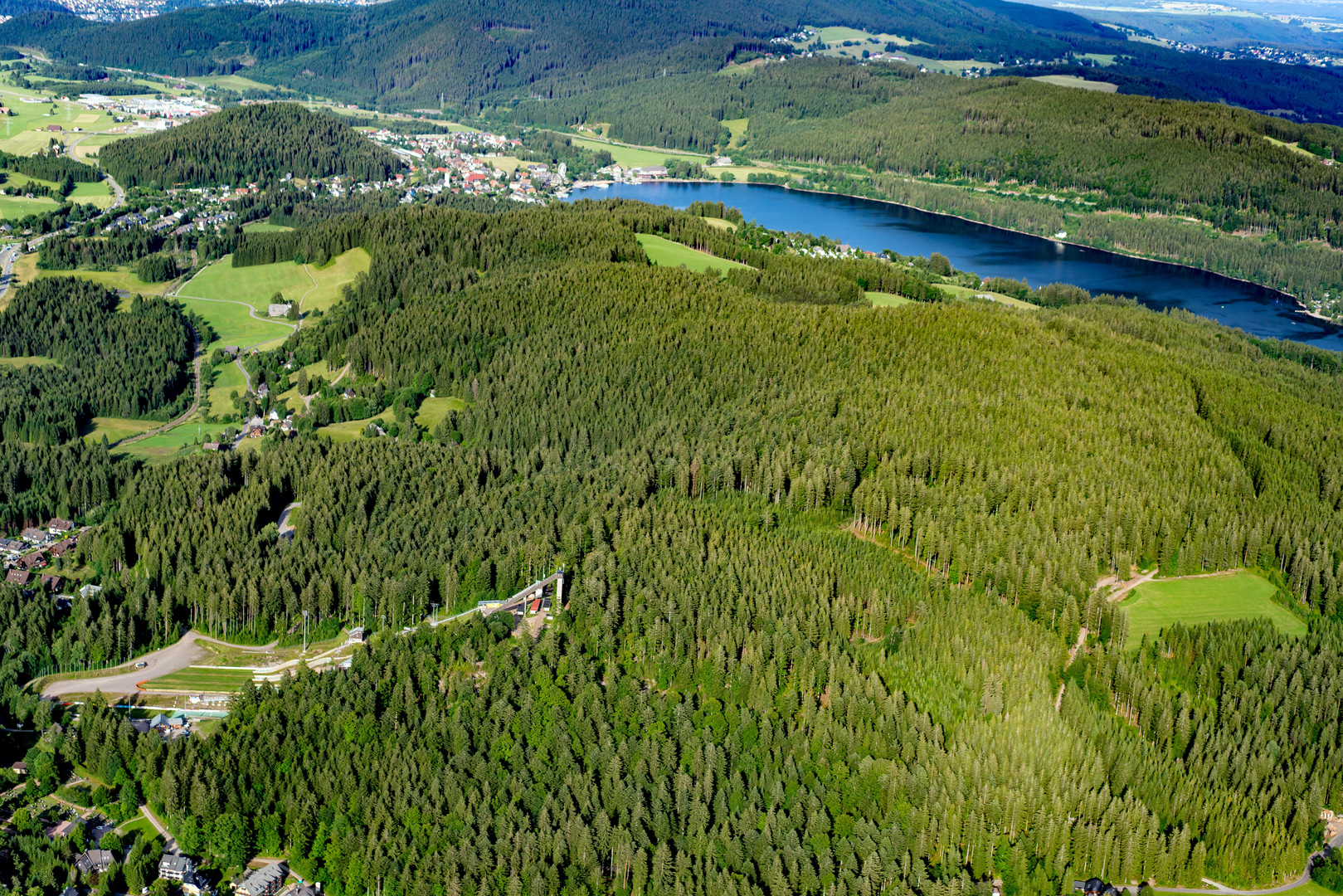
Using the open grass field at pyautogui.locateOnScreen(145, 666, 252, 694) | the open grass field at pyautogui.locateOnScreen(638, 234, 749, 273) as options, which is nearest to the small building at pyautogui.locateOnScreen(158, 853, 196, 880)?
the open grass field at pyautogui.locateOnScreen(145, 666, 252, 694)

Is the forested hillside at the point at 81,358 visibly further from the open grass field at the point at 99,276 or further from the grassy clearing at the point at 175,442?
the open grass field at the point at 99,276

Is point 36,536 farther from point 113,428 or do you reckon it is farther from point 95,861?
point 95,861

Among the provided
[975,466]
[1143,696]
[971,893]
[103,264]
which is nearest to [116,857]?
[971,893]

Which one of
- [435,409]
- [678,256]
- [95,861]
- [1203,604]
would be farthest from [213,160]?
[1203,604]

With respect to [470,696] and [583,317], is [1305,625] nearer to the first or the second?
[470,696]

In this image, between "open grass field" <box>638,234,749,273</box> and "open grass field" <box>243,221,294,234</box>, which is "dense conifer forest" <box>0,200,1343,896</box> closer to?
"open grass field" <box>638,234,749,273</box>

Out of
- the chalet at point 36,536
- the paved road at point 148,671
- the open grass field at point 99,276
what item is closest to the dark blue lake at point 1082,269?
the open grass field at point 99,276
